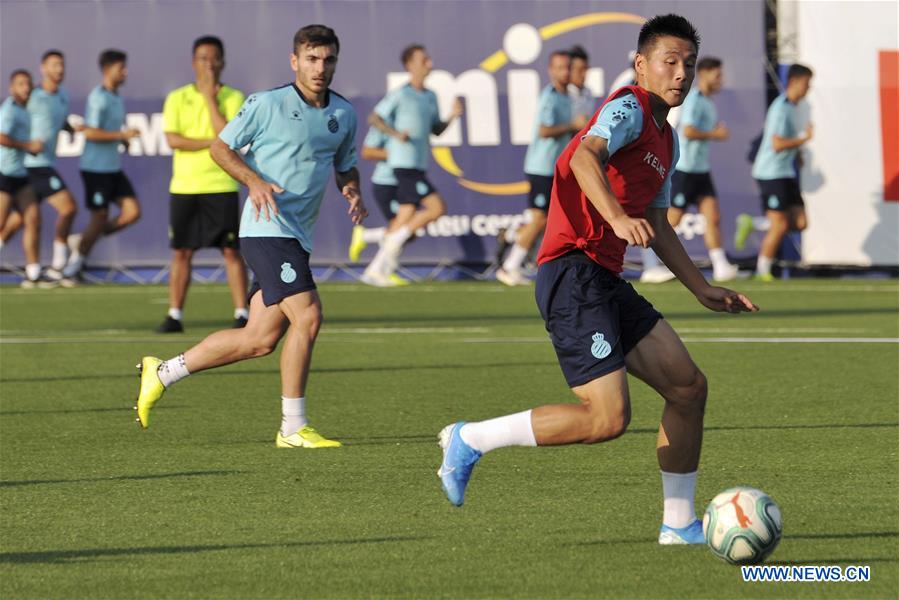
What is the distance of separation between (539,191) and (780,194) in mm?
3038

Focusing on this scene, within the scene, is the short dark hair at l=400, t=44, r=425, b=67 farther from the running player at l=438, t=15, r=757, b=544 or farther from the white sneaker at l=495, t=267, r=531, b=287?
the running player at l=438, t=15, r=757, b=544

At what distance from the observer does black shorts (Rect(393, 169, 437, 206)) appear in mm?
21875

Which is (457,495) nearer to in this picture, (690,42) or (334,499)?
(334,499)

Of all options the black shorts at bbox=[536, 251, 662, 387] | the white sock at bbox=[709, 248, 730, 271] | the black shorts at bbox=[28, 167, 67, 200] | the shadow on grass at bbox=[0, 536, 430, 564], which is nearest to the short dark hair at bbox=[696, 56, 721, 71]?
the white sock at bbox=[709, 248, 730, 271]

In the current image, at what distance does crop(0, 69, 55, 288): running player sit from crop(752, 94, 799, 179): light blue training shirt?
8994mm

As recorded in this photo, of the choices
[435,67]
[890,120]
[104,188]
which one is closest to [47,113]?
[104,188]

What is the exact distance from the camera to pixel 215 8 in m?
23.4

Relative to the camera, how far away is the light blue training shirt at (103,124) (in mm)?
21953

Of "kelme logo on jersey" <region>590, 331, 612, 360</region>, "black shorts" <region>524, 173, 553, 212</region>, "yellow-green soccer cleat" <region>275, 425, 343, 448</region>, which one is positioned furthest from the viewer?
"black shorts" <region>524, 173, 553, 212</region>

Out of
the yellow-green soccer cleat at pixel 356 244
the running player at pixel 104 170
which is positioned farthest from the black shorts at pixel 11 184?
the yellow-green soccer cleat at pixel 356 244

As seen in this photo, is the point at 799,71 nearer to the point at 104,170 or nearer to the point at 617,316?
the point at 104,170

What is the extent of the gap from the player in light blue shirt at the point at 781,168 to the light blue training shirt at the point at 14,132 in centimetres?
920

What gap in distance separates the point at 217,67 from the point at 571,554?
8.85 metres

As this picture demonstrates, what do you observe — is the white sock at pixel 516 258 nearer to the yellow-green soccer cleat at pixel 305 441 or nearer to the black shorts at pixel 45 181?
the black shorts at pixel 45 181
